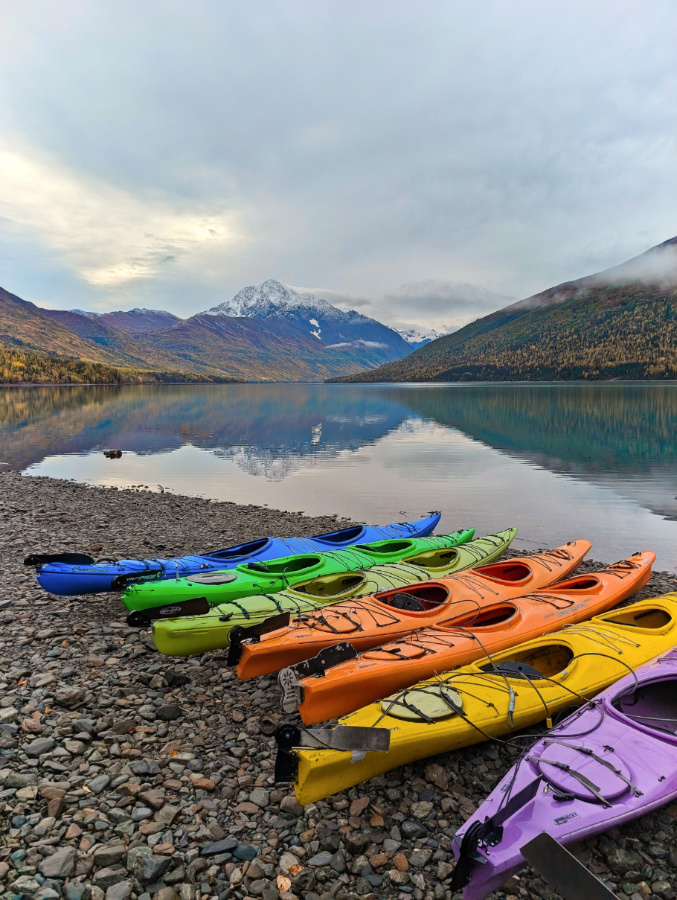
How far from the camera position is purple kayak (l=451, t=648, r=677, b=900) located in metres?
3.17

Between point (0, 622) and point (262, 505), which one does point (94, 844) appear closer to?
point (0, 622)

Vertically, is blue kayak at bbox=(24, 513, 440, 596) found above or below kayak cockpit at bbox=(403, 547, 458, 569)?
above

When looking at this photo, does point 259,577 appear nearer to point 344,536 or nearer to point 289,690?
point 289,690

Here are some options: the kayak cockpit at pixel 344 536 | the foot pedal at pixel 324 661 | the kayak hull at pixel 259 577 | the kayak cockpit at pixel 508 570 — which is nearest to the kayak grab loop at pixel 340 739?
the foot pedal at pixel 324 661

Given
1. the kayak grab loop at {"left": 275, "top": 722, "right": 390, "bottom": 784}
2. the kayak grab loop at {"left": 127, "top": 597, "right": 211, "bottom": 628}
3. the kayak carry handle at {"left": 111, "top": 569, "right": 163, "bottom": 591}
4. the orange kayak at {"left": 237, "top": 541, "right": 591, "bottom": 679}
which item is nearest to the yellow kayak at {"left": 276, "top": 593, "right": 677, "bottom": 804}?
the kayak grab loop at {"left": 275, "top": 722, "right": 390, "bottom": 784}

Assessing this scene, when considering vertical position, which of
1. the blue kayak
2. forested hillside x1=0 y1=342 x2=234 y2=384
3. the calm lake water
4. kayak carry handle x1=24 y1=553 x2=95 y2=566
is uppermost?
forested hillside x1=0 y1=342 x2=234 y2=384

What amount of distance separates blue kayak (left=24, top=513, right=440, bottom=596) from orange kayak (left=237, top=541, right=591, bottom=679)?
2.54 metres

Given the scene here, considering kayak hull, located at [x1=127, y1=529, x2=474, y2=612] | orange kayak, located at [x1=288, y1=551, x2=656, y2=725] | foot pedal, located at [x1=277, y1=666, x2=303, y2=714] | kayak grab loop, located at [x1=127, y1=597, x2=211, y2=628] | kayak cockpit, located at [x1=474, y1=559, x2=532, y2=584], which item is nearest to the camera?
orange kayak, located at [x1=288, y1=551, x2=656, y2=725]

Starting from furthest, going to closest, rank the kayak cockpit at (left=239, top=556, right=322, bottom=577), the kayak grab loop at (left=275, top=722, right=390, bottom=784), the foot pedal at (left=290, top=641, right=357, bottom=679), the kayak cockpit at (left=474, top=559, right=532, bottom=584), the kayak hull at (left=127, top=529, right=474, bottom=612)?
the kayak cockpit at (left=474, top=559, right=532, bottom=584), the kayak cockpit at (left=239, top=556, right=322, bottom=577), the kayak hull at (left=127, top=529, right=474, bottom=612), the foot pedal at (left=290, top=641, right=357, bottom=679), the kayak grab loop at (left=275, top=722, right=390, bottom=784)

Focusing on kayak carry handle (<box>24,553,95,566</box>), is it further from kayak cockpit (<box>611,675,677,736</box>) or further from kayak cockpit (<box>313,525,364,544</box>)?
kayak cockpit (<box>611,675,677,736</box>)

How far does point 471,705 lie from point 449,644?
1.23m

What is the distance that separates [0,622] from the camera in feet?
22.9

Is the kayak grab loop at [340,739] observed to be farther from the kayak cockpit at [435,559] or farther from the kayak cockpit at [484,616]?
the kayak cockpit at [435,559]

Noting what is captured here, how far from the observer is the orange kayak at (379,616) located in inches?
230
